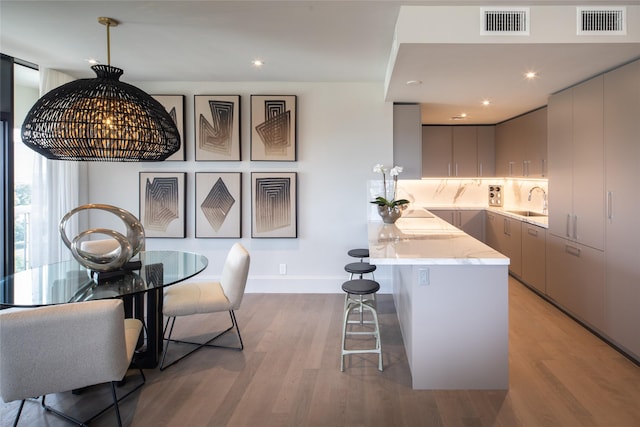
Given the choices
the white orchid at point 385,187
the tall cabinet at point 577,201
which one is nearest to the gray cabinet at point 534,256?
the tall cabinet at point 577,201

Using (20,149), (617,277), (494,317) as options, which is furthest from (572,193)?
(20,149)

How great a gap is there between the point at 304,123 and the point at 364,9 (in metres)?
2.11

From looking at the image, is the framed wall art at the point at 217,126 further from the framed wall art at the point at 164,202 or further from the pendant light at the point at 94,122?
the pendant light at the point at 94,122

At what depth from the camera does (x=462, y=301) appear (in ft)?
8.12

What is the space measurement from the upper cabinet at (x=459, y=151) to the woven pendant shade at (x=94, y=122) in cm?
486

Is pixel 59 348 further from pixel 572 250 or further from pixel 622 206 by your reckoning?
pixel 572 250

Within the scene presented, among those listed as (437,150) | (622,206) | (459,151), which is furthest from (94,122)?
(459,151)

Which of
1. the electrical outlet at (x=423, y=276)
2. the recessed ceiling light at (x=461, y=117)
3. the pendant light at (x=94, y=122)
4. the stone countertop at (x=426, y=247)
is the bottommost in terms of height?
the electrical outlet at (x=423, y=276)

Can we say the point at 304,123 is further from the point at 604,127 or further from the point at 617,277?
the point at 617,277

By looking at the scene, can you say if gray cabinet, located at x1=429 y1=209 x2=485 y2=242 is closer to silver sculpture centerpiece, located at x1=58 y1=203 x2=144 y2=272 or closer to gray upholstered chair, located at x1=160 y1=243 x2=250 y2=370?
gray upholstered chair, located at x1=160 y1=243 x2=250 y2=370

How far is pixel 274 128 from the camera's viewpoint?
4637 millimetres

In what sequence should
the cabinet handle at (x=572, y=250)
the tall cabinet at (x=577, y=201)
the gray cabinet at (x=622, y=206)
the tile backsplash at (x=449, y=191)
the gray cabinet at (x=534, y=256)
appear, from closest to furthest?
the gray cabinet at (x=622, y=206) < the tall cabinet at (x=577, y=201) < the cabinet handle at (x=572, y=250) < the gray cabinet at (x=534, y=256) < the tile backsplash at (x=449, y=191)

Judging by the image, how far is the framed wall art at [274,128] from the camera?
15.1 ft

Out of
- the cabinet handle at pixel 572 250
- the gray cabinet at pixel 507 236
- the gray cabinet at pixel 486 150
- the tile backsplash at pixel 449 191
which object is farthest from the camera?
the tile backsplash at pixel 449 191
